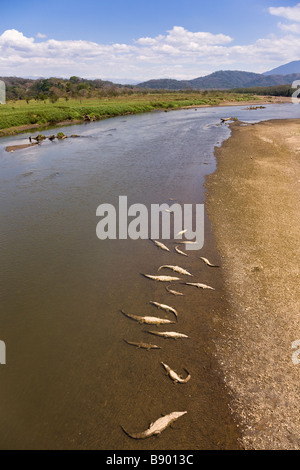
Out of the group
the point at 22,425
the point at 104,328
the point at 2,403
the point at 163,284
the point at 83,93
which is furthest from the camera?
the point at 83,93

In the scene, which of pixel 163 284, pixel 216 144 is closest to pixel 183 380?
pixel 163 284

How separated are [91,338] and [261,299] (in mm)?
6641

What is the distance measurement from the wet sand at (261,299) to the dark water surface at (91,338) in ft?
1.85

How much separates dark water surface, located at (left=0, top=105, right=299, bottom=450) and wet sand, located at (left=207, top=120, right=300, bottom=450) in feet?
1.85

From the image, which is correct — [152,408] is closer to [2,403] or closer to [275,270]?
[2,403]

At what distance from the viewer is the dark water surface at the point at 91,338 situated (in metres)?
6.86

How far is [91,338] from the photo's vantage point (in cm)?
927

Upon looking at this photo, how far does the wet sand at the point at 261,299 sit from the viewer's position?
6898 millimetres

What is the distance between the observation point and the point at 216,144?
39.1 metres

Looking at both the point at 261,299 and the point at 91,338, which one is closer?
the point at 91,338

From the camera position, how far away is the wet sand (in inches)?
272

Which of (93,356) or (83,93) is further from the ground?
(83,93)

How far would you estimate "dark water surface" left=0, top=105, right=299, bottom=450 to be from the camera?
686cm
